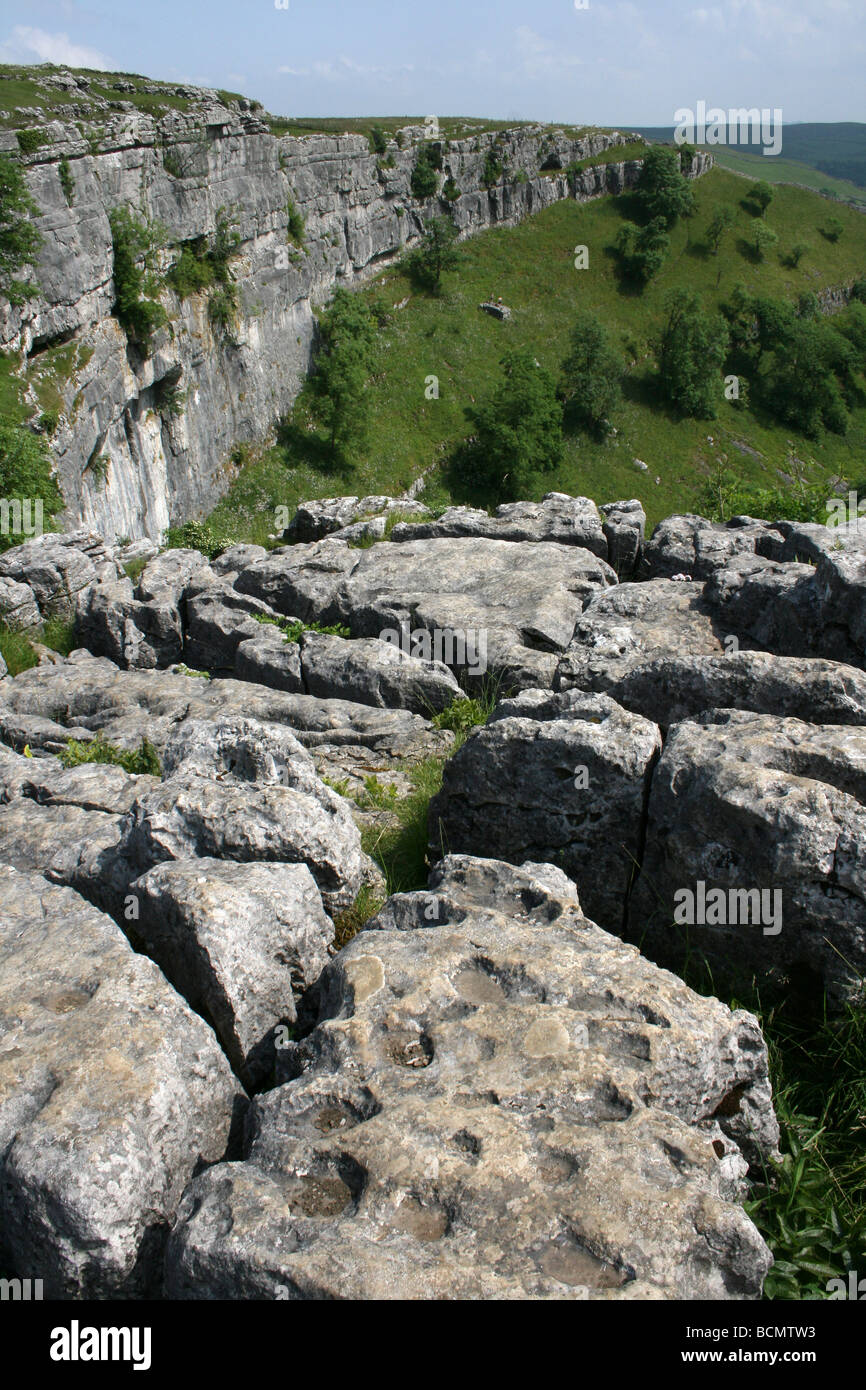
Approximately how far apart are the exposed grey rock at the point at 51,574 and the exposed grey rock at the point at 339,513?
774 centimetres

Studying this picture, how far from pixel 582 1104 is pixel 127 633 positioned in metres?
13.6

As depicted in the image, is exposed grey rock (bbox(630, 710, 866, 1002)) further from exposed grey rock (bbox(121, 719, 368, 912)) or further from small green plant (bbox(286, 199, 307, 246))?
small green plant (bbox(286, 199, 307, 246))

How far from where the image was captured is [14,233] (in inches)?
1055

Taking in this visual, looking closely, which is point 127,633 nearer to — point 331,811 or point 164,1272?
point 331,811

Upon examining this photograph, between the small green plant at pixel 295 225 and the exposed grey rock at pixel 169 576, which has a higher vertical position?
the small green plant at pixel 295 225

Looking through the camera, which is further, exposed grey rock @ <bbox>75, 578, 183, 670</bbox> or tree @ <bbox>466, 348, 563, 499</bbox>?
tree @ <bbox>466, 348, 563, 499</bbox>

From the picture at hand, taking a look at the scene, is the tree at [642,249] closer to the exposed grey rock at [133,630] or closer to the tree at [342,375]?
the tree at [342,375]

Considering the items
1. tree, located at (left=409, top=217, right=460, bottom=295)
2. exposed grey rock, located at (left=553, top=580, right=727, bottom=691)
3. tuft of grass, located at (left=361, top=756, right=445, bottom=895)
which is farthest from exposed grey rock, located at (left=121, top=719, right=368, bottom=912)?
tree, located at (left=409, top=217, right=460, bottom=295)

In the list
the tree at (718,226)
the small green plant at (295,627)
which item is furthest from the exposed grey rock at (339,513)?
the tree at (718,226)

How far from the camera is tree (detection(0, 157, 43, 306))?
87.1ft

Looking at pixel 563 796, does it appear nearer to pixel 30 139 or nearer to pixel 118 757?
pixel 118 757

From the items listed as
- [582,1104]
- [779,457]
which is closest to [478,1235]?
[582,1104]

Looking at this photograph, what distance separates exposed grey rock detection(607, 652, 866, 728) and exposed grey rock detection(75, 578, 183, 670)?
9622 mm

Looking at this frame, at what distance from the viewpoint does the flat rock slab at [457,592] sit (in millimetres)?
13477
